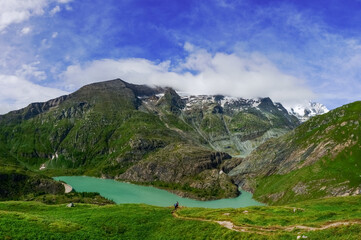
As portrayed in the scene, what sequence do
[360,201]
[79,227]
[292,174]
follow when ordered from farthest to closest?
[292,174] < [360,201] < [79,227]

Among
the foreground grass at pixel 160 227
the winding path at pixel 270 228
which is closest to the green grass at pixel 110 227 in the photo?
the foreground grass at pixel 160 227

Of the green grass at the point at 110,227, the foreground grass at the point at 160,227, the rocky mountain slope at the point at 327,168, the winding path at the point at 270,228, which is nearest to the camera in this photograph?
the foreground grass at the point at 160,227

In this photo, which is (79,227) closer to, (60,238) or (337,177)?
(60,238)

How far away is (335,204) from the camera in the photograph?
270 feet

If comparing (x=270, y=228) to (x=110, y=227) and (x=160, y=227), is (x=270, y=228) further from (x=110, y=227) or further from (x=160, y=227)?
(x=110, y=227)

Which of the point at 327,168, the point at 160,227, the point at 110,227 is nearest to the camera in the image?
the point at 110,227

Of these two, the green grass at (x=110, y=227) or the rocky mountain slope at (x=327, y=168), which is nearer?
the green grass at (x=110, y=227)

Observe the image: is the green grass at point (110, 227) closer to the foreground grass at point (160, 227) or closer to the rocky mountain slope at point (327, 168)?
the foreground grass at point (160, 227)

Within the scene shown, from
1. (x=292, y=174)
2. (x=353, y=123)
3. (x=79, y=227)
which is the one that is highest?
(x=353, y=123)

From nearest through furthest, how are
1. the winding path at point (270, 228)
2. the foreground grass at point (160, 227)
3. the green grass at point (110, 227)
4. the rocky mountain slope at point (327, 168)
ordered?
the foreground grass at point (160, 227) < the green grass at point (110, 227) < the winding path at point (270, 228) < the rocky mountain slope at point (327, 168)

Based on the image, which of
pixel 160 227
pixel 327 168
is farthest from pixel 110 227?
pixel 327 168

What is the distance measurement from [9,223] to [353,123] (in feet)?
659

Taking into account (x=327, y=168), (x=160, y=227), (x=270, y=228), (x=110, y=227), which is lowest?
(x=327, y=168)

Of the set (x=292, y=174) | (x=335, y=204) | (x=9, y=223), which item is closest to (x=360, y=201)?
(x=335, y=204)
